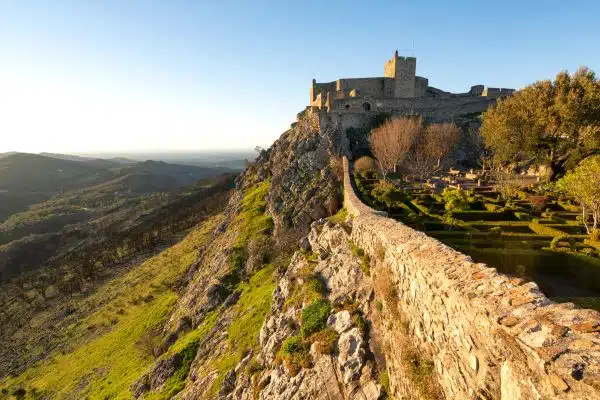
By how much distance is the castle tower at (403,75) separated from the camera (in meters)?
73.4

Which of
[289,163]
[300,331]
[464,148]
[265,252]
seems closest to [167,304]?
[265,252]

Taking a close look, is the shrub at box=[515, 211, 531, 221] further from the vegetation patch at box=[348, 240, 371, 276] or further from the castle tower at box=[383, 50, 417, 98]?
the castle tower at box=[383, 50, 417, 98]

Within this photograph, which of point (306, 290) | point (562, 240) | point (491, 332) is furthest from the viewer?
point (562, 240)

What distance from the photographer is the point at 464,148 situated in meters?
63.7

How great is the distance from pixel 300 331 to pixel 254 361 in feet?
17.2

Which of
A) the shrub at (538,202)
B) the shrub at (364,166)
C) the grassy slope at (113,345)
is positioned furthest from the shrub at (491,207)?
the grassy slope at (113,345)

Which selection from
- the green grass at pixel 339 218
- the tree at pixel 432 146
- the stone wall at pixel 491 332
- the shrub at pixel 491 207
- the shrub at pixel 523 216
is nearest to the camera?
the stone wall at pixel 491 332

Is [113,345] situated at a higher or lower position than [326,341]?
lower

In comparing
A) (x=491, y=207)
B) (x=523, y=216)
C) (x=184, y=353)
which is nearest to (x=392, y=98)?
(x=491, y=207)

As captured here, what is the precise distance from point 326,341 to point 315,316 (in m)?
2.40

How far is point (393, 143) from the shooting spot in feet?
162

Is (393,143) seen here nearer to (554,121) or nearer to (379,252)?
(554,121)

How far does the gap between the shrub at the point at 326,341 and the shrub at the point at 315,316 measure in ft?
2.35

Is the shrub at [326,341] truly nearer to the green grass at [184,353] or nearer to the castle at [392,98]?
the green grass at [184,353]
